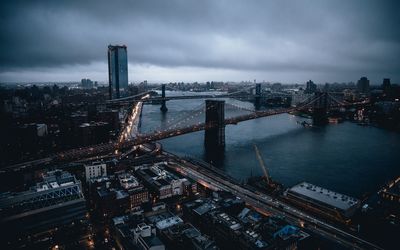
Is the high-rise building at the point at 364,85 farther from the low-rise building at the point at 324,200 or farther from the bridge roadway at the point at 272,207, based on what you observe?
the bridge roadway at the point at 272,207

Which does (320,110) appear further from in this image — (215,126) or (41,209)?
(41,209)

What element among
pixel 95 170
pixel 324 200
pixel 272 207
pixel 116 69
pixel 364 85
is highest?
pixel 116 69

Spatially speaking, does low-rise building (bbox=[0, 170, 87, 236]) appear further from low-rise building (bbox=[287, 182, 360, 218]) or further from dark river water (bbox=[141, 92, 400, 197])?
low-rise building (bbox=[287, 182, 360, 218])

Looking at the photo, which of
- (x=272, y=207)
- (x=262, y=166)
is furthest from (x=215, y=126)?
(x=272, y=207)

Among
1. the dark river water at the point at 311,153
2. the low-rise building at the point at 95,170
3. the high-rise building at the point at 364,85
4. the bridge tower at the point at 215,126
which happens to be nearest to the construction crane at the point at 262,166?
the dark river water at the point at 311,153

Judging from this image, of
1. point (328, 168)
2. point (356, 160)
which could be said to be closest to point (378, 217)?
point (328, 168)

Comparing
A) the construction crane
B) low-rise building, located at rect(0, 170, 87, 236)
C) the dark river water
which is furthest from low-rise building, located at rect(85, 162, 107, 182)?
the construction crane
